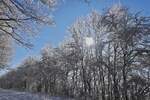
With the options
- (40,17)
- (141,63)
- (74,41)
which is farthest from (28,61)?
(40,17)

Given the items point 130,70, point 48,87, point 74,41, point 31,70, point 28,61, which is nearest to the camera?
point 130,70

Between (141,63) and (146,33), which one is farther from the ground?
(146,33)

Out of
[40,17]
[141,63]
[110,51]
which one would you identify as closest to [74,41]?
[110,51]

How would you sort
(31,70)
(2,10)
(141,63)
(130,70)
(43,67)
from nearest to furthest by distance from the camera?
(2,10), (141,63), (130,70), (43,67), (31,70)

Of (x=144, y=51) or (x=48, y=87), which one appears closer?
(x=144, y=51)

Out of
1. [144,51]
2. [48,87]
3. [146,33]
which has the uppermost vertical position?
[146,33]

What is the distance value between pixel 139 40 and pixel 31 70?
194ft

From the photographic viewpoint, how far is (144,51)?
78.6ft

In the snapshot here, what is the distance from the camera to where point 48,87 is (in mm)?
74812

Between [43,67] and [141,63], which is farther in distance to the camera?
[43,67]

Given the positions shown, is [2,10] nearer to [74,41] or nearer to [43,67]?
[74,41]

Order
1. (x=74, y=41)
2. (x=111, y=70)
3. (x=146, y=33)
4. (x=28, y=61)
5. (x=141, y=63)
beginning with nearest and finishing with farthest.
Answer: (x=146, y=33), (x=141, y=63), (x=111, y=70), (x=74, y=41), (x=28, y=61)

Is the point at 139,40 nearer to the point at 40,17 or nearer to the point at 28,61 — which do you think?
the point at 40,17

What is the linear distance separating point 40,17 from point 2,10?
183 centimetres
